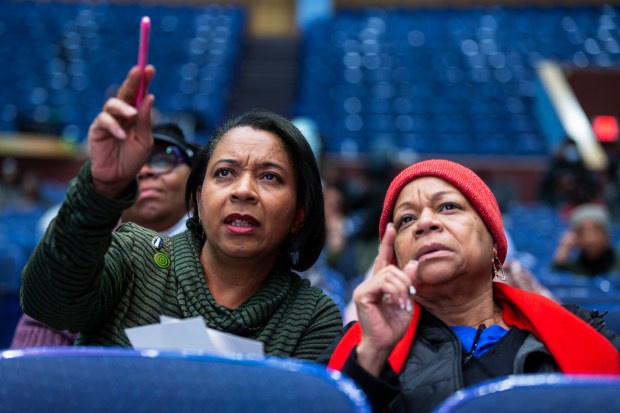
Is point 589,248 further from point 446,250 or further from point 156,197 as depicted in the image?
point 446,250

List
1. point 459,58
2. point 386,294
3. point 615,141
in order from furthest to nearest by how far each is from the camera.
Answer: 1. point 459,58
2. point 615,141
3. point 386,294

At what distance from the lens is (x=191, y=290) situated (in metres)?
1.42

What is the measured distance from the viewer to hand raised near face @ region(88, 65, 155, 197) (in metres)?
1.11

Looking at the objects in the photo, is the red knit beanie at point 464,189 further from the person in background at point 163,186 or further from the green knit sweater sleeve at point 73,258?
the person in background at point 163,186

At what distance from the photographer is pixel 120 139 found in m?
1.13

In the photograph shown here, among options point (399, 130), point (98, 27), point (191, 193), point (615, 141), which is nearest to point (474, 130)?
point (399, 130)

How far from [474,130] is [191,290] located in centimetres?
908

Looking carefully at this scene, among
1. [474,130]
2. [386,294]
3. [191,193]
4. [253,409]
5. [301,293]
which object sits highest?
[253,409]

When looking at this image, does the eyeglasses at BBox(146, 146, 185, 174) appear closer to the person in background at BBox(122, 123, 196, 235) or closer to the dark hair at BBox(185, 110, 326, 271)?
the person in background at BBox(122, 123, 196, 235)

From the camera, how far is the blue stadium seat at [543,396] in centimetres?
78

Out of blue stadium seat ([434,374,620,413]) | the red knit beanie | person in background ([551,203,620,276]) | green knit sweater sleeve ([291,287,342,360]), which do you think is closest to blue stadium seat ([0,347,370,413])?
blue stadium seat ([434,374,620,413])

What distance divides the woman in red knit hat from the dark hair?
0.14m

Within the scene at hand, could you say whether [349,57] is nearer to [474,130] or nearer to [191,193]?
[474,130]

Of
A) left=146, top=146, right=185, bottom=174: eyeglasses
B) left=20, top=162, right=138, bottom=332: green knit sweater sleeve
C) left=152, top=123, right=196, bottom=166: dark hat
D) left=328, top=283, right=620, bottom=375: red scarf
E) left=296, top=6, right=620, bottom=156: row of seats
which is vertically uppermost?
left=20, top=162, right=138, bottom=332: green knit sweater sleeve
